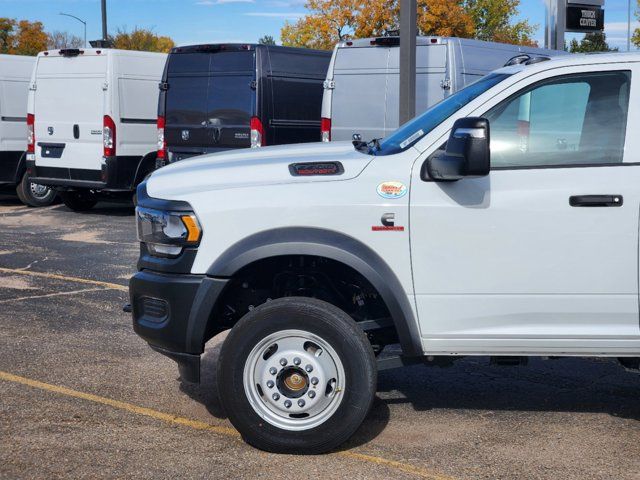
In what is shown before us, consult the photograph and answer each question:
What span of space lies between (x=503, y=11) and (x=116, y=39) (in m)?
19.7

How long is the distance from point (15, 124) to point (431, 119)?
41.7 ft

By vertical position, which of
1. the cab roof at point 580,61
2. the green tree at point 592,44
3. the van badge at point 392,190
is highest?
the green tree at point 592,44

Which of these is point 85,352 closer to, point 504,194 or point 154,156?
point 504,194

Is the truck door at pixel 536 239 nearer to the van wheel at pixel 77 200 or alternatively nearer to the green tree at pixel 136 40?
the van wheel at pixel 77 200

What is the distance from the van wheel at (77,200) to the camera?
1641 cm

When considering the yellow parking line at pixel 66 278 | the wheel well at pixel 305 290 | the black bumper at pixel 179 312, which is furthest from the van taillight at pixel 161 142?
the black bumper at pixel 179 312

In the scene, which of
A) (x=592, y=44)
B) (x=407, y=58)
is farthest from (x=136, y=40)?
(x=407, y=58)

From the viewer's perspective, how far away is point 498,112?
5.06 meters

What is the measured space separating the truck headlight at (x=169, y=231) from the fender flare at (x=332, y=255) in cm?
20

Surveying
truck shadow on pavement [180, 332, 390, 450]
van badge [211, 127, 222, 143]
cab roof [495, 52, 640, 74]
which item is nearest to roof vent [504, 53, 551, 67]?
cab roof [495, 52, 640, 74]

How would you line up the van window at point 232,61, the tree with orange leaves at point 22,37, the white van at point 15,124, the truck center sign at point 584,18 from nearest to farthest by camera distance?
the van window at point 232,61, the truck center sign at point 584,18, the white van at point 15,124, the tree with orange leaves at point 22,37

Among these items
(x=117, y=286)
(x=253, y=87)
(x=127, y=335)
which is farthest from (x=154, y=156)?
(x=127, y=335)

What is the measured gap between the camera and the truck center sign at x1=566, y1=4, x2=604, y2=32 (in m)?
15.4

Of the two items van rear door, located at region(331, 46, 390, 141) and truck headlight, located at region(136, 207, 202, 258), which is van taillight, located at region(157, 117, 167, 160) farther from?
truck headlight, located at region(136, 207, 202, 258)
